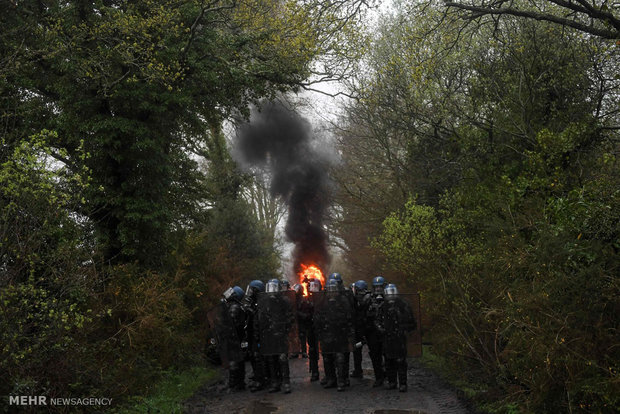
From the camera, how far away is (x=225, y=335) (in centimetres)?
1280

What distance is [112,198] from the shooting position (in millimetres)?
15633

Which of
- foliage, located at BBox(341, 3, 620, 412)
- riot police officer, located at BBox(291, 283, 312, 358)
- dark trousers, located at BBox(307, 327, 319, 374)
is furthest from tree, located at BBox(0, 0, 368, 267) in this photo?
dark trousers, located at BBox(307, 327, 319, 374)

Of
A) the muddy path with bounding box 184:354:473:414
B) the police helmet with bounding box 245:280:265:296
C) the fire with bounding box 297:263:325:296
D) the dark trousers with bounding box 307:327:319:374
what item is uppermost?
the fire with bounding box 297:263:325:296

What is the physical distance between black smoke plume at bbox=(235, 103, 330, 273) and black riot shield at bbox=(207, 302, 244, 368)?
13.8 metres

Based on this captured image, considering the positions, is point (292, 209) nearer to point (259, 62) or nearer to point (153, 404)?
point (259, 62)

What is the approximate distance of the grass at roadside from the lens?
30.7 ft

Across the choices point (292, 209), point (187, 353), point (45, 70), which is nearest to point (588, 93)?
point (187, 353)

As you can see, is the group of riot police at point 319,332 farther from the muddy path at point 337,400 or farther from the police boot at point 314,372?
the police boot at point 314,372

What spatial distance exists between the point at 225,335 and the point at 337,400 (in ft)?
10.0

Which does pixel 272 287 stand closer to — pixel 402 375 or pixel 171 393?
pixel 171 393

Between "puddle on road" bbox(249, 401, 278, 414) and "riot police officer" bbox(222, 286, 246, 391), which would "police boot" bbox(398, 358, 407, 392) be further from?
"riot police officer" bbox(222, 286, 246, 391)

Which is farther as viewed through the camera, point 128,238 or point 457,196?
point 128,238

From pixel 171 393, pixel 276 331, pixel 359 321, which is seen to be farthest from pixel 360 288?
pixel 171 393

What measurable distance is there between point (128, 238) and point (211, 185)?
15.2 metres
